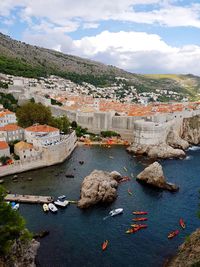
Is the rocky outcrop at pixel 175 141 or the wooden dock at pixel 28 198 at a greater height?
the rocky outcrop at pixel 175 141

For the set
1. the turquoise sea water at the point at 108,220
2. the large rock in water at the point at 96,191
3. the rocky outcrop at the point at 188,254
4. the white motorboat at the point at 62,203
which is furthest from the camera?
the large rock in water at the point at 96,191

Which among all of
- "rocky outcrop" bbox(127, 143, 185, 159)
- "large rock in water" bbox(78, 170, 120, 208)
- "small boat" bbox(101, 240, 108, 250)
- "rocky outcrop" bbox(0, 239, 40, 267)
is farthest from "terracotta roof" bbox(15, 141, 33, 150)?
"rocky outcrop" bbox(0, 239, 40, 267)

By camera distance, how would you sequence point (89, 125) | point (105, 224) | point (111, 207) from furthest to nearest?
point (89, 125) → point (111, 207) → point (105, 224)

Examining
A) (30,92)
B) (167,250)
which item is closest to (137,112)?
(30,92)

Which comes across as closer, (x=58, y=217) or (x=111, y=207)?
(x=58, y=217)

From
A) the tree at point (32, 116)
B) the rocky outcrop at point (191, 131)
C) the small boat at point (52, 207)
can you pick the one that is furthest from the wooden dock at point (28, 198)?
the rocky outcrop at point (191, 131)

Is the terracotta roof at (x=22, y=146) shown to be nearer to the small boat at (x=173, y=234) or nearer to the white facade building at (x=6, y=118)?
the white facade building at (x=6, y=118)

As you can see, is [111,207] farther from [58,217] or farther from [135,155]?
[135,155]
